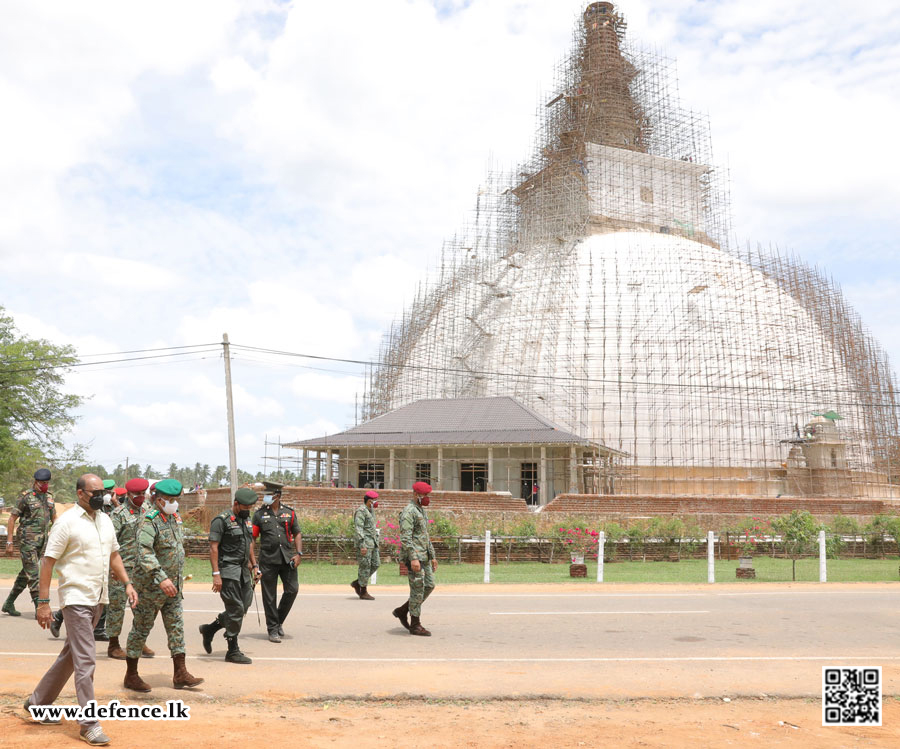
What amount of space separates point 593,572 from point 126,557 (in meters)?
13.4

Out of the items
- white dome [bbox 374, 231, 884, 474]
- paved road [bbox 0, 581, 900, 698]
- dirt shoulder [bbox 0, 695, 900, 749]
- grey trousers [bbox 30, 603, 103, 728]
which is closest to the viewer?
dirt shoulder [bbox 0, 695, 900, 749]

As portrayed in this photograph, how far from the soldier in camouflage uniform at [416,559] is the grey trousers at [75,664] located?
424 centimetres

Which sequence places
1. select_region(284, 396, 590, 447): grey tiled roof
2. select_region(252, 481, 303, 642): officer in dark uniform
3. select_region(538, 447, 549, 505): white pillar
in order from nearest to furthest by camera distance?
select_region(252, 481, 303, 642): officer in dark uniform → select_region(284, 396, 590, 447): grey tiled roof → select_region(538, 447, 549, 505): white pillar

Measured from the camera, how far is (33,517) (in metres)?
10.6

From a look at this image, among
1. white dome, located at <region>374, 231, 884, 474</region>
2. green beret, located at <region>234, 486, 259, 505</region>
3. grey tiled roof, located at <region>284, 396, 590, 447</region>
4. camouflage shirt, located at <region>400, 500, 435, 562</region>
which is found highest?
white dome, located at <region>374, 231, 884, 474</region>

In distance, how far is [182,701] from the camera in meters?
6.32

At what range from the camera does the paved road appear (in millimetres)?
7027

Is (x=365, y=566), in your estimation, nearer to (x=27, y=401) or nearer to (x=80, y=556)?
(x=80, y=556)

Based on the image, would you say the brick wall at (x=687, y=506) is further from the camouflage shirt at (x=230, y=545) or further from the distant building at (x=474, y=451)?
the camouflage shirt at (x=230, y=545)

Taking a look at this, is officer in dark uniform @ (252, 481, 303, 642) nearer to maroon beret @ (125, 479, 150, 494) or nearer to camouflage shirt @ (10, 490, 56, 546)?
maroon beret @ (125, 479, 150, 494)

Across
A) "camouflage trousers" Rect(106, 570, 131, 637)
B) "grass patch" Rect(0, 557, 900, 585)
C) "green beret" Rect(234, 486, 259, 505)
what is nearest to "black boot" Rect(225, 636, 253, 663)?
"camouflage trousers" Rect(106, 570, 131, 637)

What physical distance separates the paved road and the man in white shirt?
3.57ft

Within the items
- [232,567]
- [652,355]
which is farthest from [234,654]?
[652,355]

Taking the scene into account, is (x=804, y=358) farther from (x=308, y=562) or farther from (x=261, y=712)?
(x=261, y=712)
